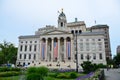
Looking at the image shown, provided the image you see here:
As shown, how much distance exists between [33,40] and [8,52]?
12.9 meters

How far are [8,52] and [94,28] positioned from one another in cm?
5715

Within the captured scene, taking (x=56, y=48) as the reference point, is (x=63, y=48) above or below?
above

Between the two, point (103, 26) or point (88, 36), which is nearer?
point (88, 36)

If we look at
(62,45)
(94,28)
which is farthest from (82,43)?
(94,28)

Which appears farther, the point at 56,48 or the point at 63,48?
the point at 63,48

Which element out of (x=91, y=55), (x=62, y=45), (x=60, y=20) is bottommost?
(x=91, y=55)

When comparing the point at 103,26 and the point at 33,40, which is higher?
the point at 103,26

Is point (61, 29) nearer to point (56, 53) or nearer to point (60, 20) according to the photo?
point (60, 20)

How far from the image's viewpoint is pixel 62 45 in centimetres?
6419

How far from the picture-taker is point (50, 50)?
6475 centimetres

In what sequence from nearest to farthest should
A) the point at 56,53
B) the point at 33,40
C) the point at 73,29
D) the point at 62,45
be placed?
the point at 56,53
the point at 62,45
the point at 33,40
the point at 73,29

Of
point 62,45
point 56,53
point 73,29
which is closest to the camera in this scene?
point 56,53

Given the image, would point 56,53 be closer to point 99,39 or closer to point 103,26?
point 99,39

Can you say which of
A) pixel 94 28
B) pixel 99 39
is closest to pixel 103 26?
pixel 94 28
